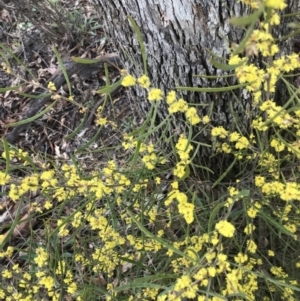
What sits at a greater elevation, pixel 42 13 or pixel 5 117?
pixel 42 13

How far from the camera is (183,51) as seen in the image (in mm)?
1473

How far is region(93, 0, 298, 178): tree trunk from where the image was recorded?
133 centimetres

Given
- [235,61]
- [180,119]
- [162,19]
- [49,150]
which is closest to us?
[235,61]

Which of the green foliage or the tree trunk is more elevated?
the tree trunk

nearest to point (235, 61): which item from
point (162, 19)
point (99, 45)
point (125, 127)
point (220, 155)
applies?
point (162, 19)

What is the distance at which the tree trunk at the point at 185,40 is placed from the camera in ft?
4.36

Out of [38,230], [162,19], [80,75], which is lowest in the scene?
[38,230]

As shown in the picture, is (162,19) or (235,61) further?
(162,19)

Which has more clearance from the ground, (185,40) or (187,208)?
(185,40)

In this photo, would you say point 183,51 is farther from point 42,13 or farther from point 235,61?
point 42,13

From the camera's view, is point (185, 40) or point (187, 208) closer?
point (187, 208)

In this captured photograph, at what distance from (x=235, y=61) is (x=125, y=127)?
1.34 metres

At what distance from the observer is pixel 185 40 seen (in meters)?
1.43

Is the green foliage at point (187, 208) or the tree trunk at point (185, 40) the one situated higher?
the tree trunk at point (185, 40)
